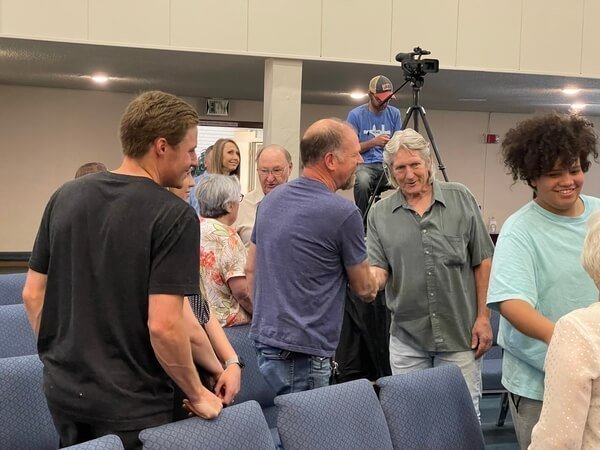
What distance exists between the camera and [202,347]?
179 centimetres

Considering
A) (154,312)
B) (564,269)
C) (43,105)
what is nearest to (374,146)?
Result: (564,269)

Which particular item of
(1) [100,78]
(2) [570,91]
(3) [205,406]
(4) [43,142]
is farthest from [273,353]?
(4) [43,142]

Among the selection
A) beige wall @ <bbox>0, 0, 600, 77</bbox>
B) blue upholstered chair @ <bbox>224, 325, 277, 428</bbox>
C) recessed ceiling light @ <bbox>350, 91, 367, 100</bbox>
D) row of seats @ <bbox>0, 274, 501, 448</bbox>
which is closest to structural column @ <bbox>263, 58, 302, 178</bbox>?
beige wall @ <bbox>0, 0, 600, 77</bbox>

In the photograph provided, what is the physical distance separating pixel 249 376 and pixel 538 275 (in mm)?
1600

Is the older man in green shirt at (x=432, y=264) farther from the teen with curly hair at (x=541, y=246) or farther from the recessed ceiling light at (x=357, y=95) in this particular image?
the recessed ceiling light at (x=357, y=95)

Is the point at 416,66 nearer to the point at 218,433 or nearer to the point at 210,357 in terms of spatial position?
the point at 210,357

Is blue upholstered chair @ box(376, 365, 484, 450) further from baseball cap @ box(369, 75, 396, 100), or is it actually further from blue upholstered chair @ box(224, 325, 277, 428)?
baseball cap @ box(369, 75, 396, 100)

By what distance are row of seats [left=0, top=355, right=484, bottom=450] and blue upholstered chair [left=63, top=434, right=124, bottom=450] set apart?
0.22 metres

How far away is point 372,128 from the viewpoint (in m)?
5.48

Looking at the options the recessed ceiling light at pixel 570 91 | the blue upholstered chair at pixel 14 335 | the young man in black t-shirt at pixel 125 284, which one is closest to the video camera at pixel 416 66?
the blue upholstered chair at pixel 14 335

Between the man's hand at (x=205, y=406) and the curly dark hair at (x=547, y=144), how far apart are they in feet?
3.17

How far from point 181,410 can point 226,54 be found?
4568 mm

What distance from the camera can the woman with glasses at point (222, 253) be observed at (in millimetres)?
2850

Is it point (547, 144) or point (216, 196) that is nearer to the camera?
point (547, 144)
